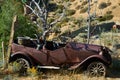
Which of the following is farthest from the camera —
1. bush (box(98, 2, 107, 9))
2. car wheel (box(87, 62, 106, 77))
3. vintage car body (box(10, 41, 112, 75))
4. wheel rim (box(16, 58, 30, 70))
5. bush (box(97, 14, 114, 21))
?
bush (box(98, 2, 107, 9))

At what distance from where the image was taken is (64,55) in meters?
13.7

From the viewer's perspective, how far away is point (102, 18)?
43812 millimetres

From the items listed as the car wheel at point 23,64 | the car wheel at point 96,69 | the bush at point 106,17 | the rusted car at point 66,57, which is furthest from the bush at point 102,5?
the car wheel at point 23,64

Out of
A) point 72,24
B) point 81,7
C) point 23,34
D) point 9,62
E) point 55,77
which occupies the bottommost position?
point 55,77

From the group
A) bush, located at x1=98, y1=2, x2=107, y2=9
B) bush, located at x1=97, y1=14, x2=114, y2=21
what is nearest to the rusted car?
bush, located at x1=97, y1=14, x2=114, y2=21

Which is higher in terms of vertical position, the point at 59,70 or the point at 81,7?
the point at 81,7

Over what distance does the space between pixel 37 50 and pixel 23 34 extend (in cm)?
421

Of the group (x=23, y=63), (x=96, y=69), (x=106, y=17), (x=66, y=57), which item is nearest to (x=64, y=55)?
(x=66, y=57)

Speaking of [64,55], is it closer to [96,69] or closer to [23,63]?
[96,69]

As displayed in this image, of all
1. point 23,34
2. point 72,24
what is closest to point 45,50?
point 23,34

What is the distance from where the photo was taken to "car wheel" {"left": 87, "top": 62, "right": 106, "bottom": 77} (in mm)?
13555

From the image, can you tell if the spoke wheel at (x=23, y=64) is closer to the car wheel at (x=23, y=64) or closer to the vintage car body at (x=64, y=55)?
the car wheel at (x=23, y=64)

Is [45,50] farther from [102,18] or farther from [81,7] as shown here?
[81,7]

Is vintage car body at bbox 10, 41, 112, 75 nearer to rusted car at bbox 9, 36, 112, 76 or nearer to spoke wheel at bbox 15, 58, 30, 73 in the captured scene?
rusted car at bbox 9, 36, 112, 76
